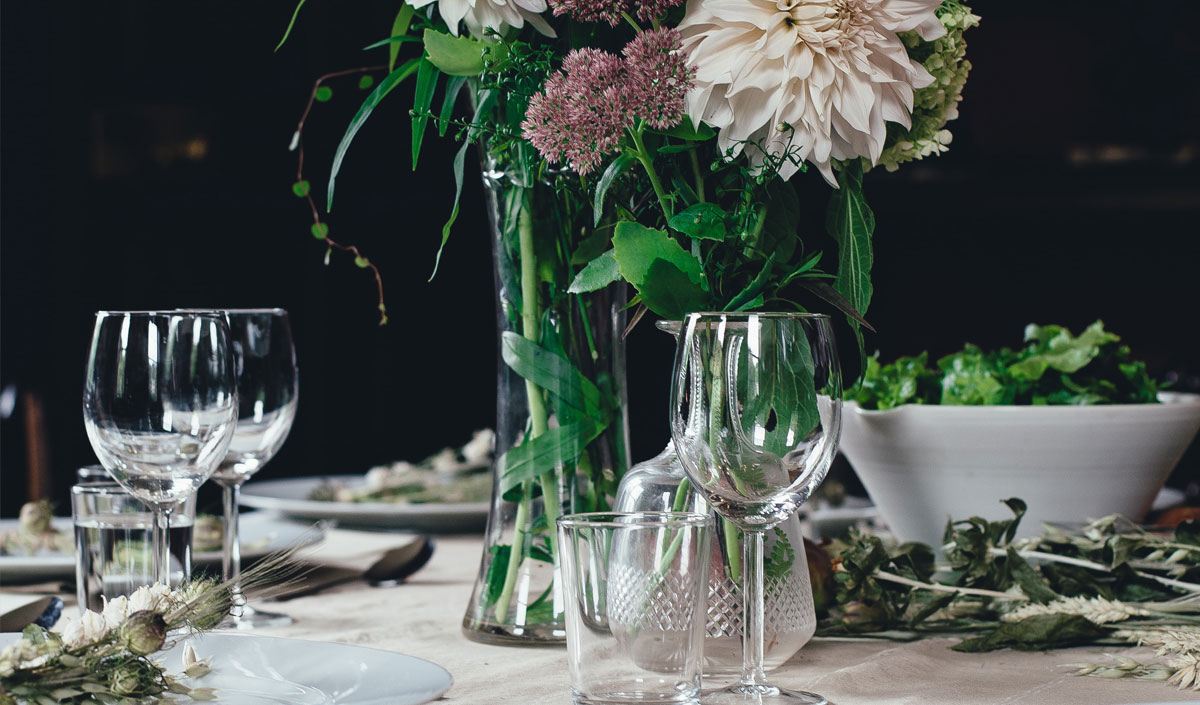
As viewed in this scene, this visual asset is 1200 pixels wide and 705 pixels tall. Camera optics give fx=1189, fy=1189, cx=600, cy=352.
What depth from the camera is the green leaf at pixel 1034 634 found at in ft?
2.53

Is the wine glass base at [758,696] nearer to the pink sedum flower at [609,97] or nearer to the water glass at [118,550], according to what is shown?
the pink sedum flower at [609,97]

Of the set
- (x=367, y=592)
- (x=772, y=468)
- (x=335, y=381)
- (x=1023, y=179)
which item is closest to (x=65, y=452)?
(x=335, y=381)

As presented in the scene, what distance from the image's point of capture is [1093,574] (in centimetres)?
88

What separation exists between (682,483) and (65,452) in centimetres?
308

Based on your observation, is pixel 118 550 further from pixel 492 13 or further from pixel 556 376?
→ pixel 492 13

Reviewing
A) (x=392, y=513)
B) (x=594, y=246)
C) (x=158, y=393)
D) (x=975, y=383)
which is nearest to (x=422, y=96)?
(x=594, y=246)

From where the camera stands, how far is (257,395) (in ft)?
3.24

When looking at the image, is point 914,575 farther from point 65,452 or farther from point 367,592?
point 65,452

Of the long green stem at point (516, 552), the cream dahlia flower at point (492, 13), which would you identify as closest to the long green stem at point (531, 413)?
the long green stem at point (516, 552)

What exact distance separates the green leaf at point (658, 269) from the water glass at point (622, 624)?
0.14m

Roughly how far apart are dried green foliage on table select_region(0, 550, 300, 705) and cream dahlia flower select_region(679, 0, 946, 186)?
1.22 ft

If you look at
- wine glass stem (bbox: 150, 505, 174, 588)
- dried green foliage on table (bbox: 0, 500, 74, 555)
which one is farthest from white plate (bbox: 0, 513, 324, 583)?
wine glass stem (bbox: 150, 505, 174, 588)

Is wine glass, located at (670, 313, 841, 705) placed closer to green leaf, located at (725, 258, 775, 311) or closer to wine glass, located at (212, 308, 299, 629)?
green leaf, located at (725, 258, 775, 311)

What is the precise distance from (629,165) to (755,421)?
7.2 inches
